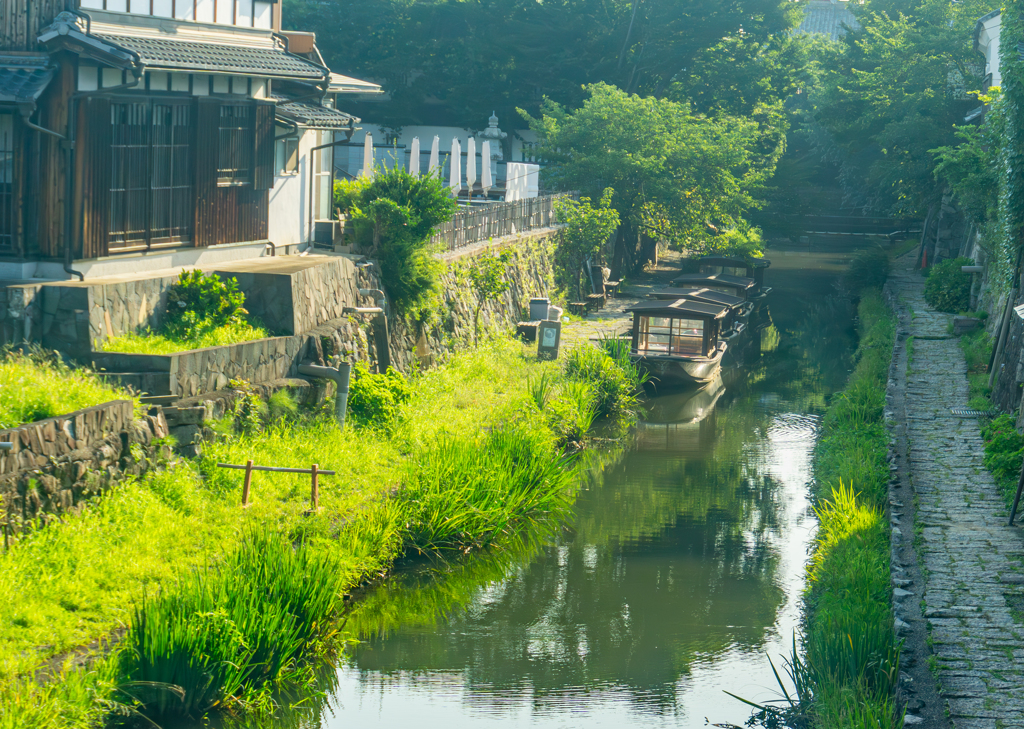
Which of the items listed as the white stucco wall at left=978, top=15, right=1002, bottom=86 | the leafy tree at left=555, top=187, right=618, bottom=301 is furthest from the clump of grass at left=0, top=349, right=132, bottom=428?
the white stucco wall at left=978, top=15, right=1002, bottom=86

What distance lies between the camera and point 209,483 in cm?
1393

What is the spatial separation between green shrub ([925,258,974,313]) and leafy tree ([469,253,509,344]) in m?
15.0

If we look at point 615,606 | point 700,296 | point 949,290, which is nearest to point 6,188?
point 615,606

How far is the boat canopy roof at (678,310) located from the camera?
2753 cm

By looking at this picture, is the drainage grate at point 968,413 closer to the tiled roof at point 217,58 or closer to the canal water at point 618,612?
the canal water at point 618,612

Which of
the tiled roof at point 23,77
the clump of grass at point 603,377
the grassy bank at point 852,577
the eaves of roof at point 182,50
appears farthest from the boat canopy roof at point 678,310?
the tiled roof at point 23,77

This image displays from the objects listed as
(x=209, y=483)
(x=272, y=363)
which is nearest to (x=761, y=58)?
(x=272, y=363)

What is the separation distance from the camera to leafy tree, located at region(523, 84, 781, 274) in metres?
38.2

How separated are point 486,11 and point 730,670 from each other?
128ft

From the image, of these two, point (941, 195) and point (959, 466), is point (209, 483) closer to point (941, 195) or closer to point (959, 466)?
point (959, 466)

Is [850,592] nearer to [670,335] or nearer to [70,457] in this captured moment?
[70,457]

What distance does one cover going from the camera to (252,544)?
11625 millimetres

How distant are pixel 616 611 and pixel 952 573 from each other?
402 cm

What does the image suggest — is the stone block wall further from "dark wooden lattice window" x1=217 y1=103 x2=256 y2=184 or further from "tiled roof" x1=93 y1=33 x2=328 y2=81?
"dark wooden lattice window" x1=217 y1=103 x2=256 y2=184
